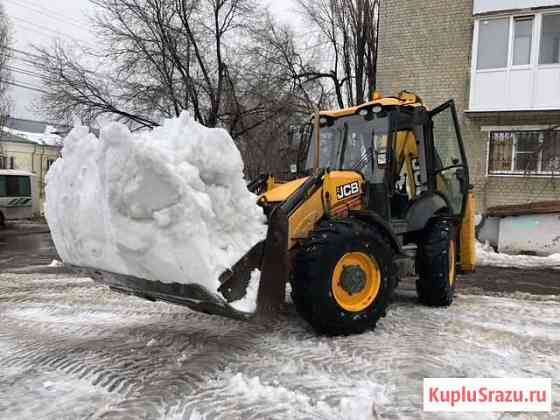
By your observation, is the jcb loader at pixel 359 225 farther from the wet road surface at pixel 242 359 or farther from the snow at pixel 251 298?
the wet road surface at pixel 242 359

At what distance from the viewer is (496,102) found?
1380cm

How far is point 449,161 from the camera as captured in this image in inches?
254

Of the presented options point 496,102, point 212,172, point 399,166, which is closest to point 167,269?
point 212,172

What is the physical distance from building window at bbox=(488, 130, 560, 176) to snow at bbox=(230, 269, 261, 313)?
40.4 feet

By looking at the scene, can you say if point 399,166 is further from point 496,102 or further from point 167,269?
point 496,102

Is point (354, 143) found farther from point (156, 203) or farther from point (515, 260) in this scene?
point (515, 260)

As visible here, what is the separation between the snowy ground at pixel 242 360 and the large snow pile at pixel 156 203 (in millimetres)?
824

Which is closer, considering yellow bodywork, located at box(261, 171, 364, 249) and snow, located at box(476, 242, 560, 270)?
yellow bodywork, located at box(261, 171, 364, 249)

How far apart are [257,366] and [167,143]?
188 cm

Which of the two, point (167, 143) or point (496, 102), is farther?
point (496, 102)

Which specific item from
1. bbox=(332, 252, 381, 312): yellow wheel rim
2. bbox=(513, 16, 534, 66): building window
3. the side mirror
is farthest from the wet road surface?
bbox=(513, 16, 534, 66): building window

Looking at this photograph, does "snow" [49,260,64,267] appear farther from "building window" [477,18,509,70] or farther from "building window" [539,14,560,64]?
"building window" [539,14,560,64]

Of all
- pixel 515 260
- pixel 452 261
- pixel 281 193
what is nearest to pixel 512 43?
pixel 515 260
